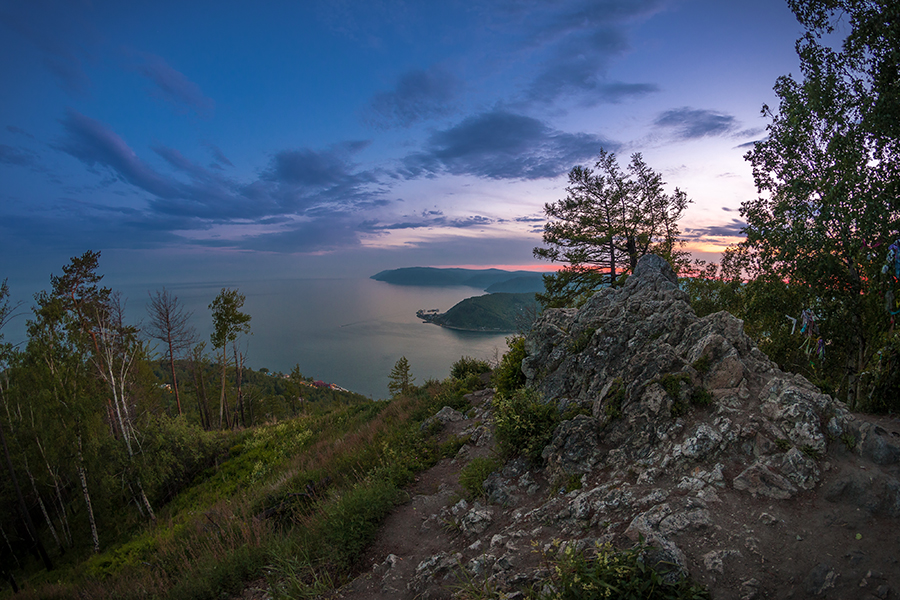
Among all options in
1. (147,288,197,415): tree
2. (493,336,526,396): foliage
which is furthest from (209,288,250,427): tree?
(493,336,526,396): foliage

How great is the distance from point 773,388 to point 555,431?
314 centimetres

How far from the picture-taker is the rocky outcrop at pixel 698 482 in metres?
3.11

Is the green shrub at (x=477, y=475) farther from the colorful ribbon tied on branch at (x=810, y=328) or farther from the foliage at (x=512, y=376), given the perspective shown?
the colorful ribbon tied on branch at (x=810, y=328)

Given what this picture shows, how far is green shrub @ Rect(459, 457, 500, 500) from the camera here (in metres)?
6.16

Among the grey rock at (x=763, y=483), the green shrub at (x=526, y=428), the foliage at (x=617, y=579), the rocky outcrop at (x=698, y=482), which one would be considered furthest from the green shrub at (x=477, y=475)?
the grey rock at (x=763, y=483)

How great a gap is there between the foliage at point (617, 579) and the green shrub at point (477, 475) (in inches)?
113

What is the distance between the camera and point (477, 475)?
21.2 feet

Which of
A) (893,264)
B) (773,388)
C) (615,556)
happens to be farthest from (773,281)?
(615,556)

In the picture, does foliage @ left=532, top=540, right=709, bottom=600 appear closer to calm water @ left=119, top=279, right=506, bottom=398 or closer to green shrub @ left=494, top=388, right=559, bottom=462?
green shrub @ left=494, top=388, right=559, bottom=462

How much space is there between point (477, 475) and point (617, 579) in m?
3.56

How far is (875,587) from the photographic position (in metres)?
2.69

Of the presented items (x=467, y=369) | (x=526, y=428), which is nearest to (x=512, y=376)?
(x=526, y=428)

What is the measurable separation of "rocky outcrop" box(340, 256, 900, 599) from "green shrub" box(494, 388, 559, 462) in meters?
0.24

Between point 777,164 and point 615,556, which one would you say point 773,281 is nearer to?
point 777,164
